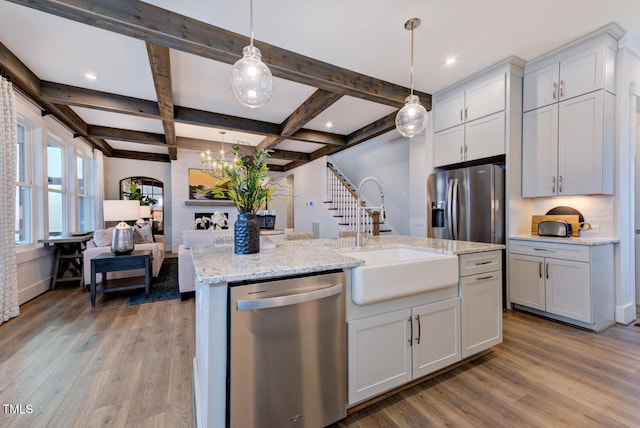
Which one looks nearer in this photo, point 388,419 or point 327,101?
point 388,419

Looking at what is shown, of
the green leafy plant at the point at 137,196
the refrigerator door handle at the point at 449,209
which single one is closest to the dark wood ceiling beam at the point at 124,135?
the green leafy plant at the point at 137,196

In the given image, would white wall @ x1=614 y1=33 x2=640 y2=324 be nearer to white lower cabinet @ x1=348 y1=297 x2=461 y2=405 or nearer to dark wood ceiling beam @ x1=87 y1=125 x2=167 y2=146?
white lower cabinet @ x1=348 y1=297 x2=461 y2=405

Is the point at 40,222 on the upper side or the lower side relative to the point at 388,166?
lower

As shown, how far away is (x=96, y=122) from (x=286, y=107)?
3.78 meters

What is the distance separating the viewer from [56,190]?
4449mm

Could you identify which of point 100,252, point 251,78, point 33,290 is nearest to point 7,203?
point 100,252

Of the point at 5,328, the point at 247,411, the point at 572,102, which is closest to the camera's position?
the point at 247,411

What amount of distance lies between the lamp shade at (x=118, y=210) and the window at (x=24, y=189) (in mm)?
1018

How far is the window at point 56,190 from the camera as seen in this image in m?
4.37

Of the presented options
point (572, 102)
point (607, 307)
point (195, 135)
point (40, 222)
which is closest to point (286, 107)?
point (195, 135)

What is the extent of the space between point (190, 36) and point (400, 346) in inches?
117

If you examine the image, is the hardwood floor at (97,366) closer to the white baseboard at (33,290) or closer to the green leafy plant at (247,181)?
the white baseboard at (33,290)

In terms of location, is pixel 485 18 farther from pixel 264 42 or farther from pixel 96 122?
pixel 96 122

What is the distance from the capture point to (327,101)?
12.3 ft
